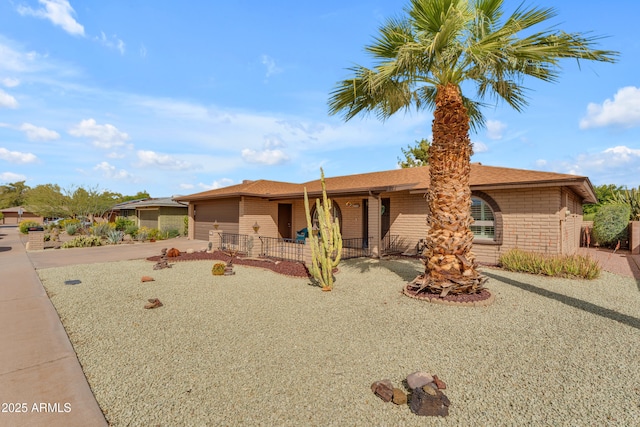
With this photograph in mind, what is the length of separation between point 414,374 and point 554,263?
864cm

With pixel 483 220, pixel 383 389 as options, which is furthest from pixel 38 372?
pixel 483 220

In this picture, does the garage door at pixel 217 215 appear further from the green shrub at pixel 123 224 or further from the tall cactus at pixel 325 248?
the green shrub at pixel 123 224

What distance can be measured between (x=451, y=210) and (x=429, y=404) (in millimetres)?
4774

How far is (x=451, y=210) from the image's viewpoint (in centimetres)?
685

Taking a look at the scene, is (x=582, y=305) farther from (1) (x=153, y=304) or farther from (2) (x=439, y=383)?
(1) (x=153, y=304)

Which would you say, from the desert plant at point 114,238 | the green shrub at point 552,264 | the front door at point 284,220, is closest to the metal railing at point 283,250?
the front door at point 284,220

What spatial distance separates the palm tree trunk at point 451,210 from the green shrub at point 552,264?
418 centimetres

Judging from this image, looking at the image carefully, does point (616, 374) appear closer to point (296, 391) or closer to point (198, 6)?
point (296, 391)

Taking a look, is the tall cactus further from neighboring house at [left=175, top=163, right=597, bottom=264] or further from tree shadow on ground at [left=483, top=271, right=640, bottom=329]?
tree shadow on ground at [left=483, top=271, right=640, bottom=329]

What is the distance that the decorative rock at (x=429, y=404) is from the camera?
297 cm

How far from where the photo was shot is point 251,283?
8.87 metres

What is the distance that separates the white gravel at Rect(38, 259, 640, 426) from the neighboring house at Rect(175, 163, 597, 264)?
10.7ft

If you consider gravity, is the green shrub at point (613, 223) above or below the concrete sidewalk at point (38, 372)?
above

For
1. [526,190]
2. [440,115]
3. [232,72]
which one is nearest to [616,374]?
[440,115]
